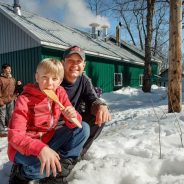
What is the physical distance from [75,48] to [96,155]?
3.69ft

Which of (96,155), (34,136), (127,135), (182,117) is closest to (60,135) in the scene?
(34,136)

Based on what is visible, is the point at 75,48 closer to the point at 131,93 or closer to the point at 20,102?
the point at 20,102

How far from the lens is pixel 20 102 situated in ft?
7.74

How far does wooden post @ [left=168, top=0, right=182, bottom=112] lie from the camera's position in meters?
7.48

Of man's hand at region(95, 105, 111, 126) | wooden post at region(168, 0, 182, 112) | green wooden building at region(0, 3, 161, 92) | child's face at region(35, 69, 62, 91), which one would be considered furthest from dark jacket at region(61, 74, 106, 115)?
green wooden building at region(0, 3, 161, 92)

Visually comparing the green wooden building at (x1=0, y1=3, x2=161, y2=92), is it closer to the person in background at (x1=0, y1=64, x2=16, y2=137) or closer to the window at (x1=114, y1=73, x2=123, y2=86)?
the window at (x1=114, y1=73, x2=123, y2=86)

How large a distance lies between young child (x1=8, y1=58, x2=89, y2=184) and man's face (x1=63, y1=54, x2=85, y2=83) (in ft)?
1.41

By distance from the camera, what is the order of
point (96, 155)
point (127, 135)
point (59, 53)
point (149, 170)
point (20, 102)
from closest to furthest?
point (20, 102)
point (149, 170)
point (96, 155)
point (127, 135)
point (59, 53)

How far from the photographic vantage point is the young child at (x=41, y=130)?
2227 mm

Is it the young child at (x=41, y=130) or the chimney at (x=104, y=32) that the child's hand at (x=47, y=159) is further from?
the chimney at (x=104, y=32)

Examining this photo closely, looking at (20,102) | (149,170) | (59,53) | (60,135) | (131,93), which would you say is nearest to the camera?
(20,102)

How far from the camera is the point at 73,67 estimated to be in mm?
3096

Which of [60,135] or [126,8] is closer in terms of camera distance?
[60,135]

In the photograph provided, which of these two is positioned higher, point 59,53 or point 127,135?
point 59,53
